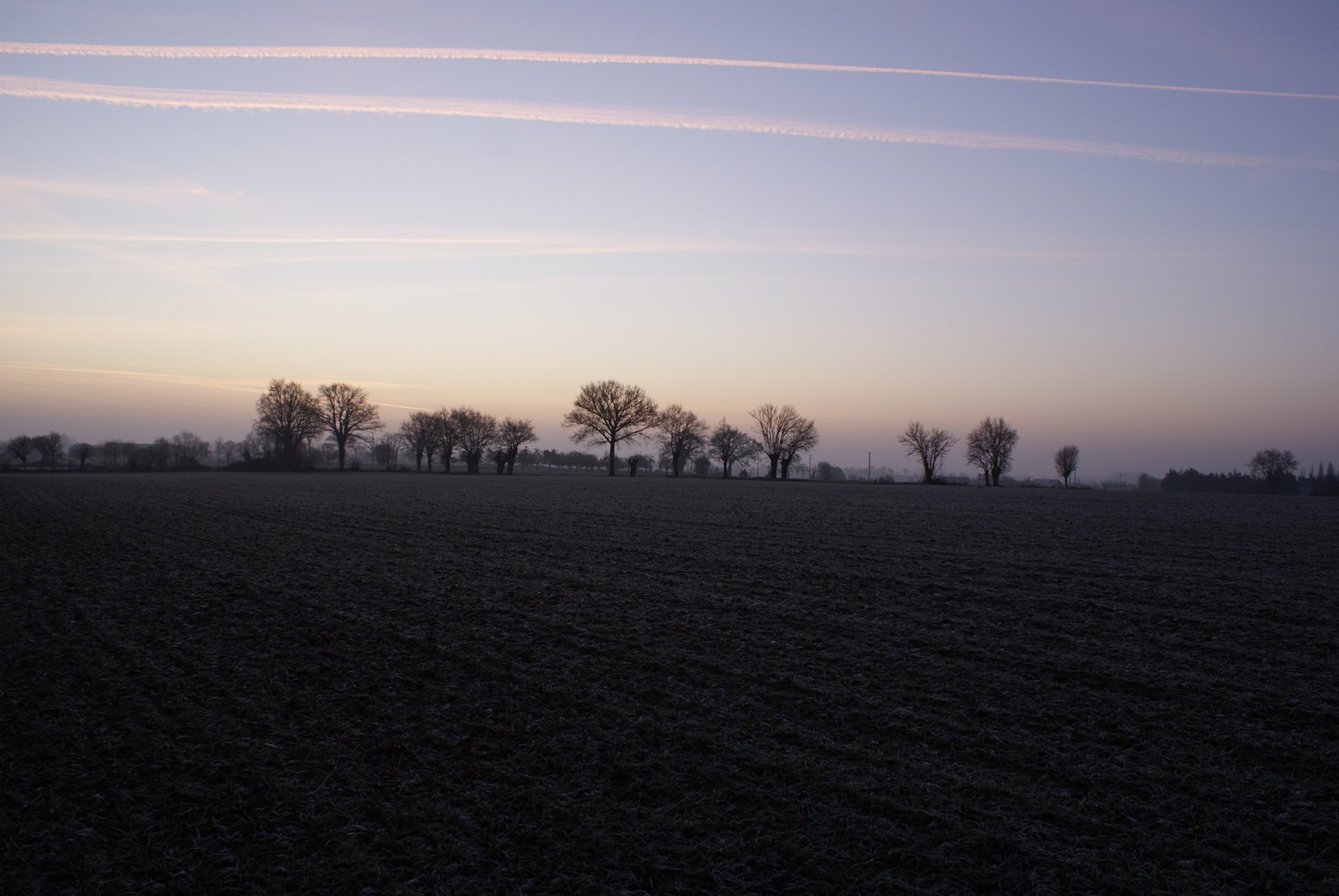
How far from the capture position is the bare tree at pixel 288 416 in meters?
114

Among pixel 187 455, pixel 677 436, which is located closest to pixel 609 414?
pixel 677 436

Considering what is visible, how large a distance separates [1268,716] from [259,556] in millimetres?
17549

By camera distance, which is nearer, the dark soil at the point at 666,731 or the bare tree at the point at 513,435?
the dark soil at the point at 666,731

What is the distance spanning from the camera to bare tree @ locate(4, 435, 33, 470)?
123m

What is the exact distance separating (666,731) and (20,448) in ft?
525

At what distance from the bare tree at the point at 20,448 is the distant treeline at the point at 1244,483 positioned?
185m

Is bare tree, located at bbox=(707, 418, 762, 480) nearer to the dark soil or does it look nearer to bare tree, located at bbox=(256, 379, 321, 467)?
bare tree, located at bbox=(256, 379, 321, 467)

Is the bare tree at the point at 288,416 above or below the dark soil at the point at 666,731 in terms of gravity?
above

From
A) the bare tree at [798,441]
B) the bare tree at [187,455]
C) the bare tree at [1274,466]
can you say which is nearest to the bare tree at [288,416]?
the bare tree at [187,455]

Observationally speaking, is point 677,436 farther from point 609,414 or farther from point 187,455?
point 187,455

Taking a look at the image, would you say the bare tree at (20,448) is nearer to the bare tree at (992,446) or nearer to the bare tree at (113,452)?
the bare tree at (113,452)

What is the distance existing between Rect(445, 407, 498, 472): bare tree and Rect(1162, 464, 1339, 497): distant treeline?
4451 inches

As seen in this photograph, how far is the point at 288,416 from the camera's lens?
116 metres

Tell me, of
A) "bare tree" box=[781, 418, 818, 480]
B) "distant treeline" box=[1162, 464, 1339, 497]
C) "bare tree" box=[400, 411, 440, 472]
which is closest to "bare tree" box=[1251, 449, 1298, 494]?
"distant treeline" box=[1162, 464, 1339, 497]
